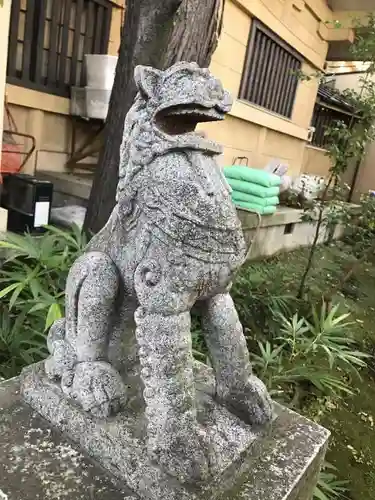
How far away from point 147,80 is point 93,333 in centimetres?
69

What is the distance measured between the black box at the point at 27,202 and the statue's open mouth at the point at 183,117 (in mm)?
2772

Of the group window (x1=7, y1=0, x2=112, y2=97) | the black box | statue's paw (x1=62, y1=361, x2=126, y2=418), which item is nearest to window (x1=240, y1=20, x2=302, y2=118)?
window (x1=7, y1=0, x2=112, y2=97)

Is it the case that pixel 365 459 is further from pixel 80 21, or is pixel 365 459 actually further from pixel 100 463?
pixel 80 21

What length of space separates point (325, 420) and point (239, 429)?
1827 mm

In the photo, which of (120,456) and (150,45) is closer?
(120,456)

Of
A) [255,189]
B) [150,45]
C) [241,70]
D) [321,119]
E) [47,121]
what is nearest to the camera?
[150,45]

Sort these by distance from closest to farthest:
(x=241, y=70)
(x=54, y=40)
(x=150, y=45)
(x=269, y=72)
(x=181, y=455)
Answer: (x=181, y=455), (x=150, y=45), (x=54, y=40), (x=241, y=70), (x=269, y=72)

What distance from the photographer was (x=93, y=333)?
1.30 meters

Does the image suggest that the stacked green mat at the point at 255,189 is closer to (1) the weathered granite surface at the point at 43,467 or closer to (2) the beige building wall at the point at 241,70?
(2) the beige building wall at the point at 241,70

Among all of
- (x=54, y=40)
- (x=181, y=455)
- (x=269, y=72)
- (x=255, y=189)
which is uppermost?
(x=269, y=72)

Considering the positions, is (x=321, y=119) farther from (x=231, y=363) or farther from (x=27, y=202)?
(x=231, y=363)

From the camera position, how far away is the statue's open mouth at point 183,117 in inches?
43.8

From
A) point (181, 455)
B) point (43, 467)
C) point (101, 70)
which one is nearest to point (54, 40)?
point (101, 70)

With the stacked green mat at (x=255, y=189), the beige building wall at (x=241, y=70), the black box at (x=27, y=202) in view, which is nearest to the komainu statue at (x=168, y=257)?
the black box at (x=27, y=202)
